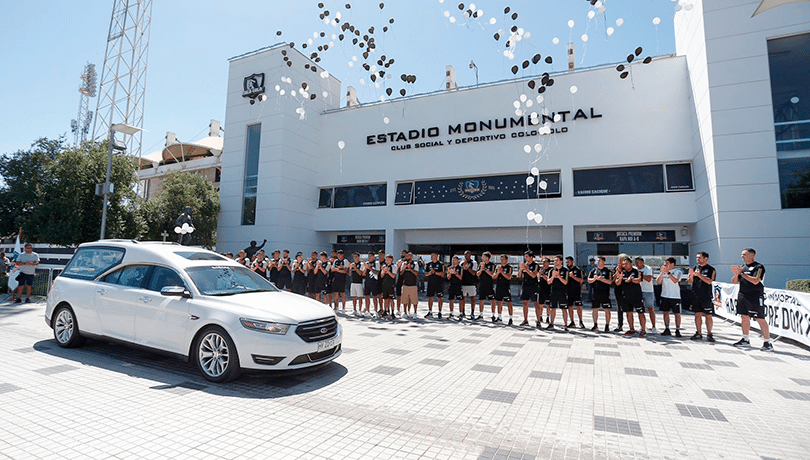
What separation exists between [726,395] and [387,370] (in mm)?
4155

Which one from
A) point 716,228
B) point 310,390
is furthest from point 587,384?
point 716,228

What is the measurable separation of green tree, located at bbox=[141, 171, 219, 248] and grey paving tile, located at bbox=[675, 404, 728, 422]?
25264 millimetres

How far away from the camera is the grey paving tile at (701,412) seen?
3867 mm

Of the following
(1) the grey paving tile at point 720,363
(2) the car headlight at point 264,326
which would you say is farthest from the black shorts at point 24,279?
(1) the grey paving tile at point 720,363

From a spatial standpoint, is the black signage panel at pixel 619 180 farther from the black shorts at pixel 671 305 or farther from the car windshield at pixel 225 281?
the car windshield at pixel 225 281

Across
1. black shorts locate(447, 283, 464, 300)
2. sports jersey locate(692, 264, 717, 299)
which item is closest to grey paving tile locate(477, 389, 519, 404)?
sports jersey locate(692, 264, 717, 299)

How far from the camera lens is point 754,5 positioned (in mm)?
12766

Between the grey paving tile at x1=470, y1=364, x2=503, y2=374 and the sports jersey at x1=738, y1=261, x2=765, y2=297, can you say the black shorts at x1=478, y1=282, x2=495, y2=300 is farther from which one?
the sports jersey at x1=738, y1=261, x2=765, y2=297

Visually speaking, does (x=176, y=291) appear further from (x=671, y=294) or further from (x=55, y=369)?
(x=671, y=294)

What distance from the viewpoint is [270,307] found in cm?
483

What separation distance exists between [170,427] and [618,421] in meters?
4.10

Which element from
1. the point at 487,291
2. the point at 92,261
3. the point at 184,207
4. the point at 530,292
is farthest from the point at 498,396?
the point at 184,207

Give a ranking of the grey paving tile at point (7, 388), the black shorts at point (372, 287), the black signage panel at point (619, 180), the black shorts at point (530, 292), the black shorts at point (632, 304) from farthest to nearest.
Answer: the black signage panel at point (619, 180) → the black shorts at point (372, 287) → the black shorts at point (530, 292) → the black shorts at point (632, 304) → the grey paving tile at point (7, 388)

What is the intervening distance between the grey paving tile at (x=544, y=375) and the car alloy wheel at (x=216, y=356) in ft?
12.6
